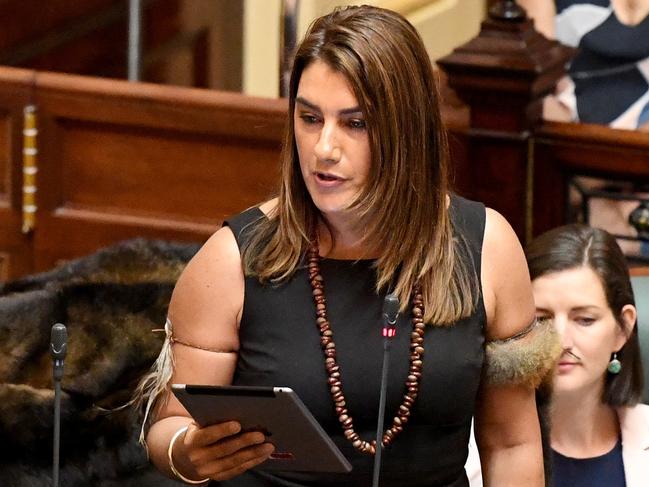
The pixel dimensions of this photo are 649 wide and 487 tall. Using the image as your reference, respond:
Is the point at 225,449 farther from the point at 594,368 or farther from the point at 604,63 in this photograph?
the point at 604,63

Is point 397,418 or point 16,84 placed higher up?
point 16,84

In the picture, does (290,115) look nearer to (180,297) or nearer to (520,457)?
(180,297)

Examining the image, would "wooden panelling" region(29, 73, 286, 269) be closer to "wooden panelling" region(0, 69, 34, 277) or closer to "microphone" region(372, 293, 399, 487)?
"wooden panelling" region(0, 69, 34, 277)

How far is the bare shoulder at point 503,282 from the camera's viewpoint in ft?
5.79

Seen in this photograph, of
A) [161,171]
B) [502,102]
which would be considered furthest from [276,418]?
[161,171]

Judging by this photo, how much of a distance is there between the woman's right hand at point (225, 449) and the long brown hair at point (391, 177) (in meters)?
0.23

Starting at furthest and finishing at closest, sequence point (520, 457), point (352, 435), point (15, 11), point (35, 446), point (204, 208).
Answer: point (15, 11) < point (204, 208) < point (35, 446) < point (520, 457) < point (352, 435)

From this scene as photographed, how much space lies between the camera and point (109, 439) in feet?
8.14

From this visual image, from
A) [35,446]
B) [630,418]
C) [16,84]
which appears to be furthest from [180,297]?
[16,84]

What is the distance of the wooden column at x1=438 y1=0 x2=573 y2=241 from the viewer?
337cm

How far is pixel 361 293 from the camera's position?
1.75m

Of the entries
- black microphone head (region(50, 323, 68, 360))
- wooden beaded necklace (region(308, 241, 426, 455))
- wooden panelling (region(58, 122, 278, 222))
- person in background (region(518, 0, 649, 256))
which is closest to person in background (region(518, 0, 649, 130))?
person in background (region(518, 0, 649, 256))

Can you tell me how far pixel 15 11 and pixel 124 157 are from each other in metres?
1.40

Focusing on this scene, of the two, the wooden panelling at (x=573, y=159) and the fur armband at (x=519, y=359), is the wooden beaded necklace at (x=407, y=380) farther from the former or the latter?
the wooden panelling at (x=573, y=159)
